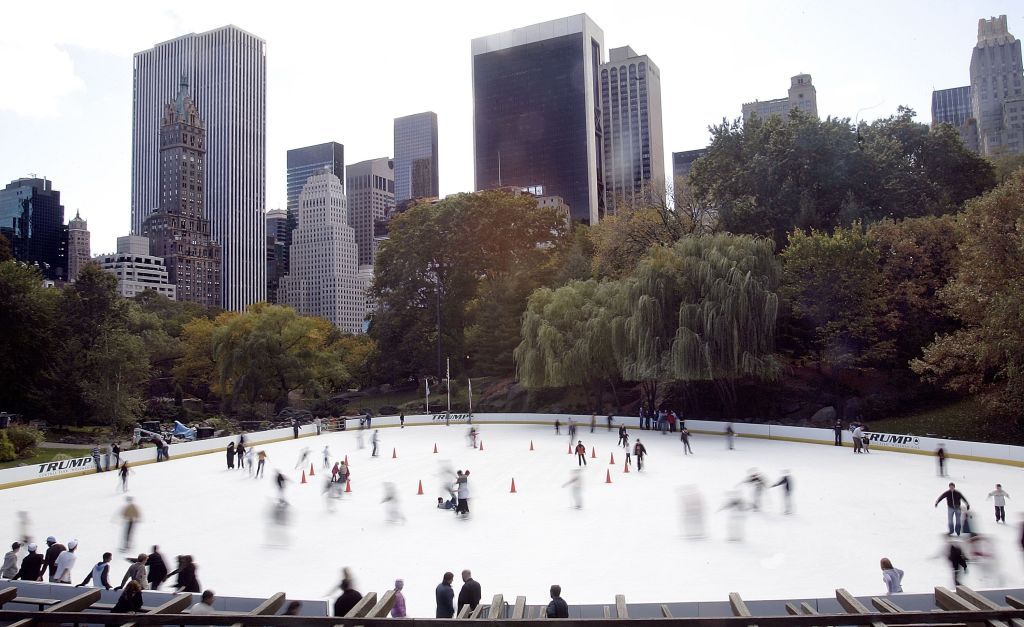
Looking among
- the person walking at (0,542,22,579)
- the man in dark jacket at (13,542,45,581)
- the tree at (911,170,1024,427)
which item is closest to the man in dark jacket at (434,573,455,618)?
the man in dark jacket at (13,542,45,581)

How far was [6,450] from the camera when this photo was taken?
36188 millimetres

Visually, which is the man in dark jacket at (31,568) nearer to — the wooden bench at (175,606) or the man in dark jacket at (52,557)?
the man in dark jacket at (52,557)

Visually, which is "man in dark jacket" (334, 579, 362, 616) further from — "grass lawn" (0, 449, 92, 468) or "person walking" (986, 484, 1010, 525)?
"grass lawn" (0, 449, 92, 468)

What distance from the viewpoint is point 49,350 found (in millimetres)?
49562

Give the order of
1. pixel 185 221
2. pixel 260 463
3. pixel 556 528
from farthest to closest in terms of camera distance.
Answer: pixel 185 221 < pixel 260 463 < pixel 556 528

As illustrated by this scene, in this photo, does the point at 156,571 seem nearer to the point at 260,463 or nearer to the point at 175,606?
the point at 175,606

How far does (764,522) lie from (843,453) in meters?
13.8

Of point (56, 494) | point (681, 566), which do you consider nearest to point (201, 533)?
point (56, 494)

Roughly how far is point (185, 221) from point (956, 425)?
186466mm

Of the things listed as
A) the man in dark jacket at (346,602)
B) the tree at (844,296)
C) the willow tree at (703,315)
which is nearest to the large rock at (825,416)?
the tree at (844,296)

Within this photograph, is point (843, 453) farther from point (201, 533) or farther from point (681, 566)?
point (201, 533)

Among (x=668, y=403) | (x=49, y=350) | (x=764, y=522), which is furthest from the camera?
(x=49, y=350)

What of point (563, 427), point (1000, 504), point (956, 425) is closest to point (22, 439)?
point (563, 427)

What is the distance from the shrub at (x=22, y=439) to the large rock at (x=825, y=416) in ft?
138
